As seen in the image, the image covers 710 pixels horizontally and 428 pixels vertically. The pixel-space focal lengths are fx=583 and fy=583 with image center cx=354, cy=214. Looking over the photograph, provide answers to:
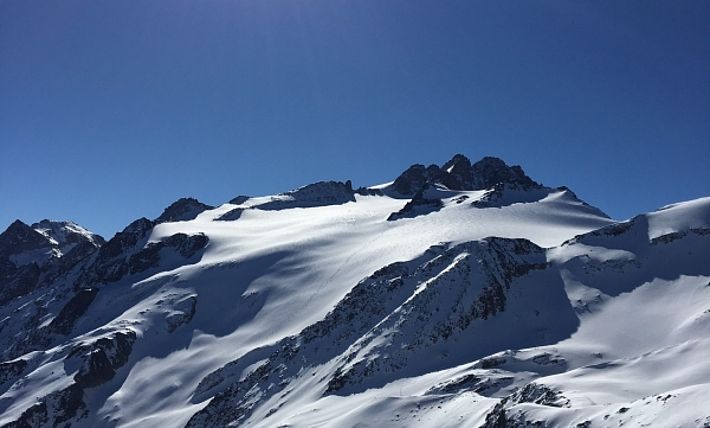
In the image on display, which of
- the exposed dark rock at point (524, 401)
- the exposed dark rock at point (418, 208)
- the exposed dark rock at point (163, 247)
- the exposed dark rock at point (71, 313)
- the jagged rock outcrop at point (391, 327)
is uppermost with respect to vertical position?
the exposed dark rock at point (163, 247)

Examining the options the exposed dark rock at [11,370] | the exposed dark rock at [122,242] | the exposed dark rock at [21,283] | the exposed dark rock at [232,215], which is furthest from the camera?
the exposed dark rock at [232,215]

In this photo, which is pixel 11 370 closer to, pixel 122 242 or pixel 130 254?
pixel 130 254

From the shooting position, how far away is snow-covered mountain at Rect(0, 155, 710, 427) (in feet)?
182

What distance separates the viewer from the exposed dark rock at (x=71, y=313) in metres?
126

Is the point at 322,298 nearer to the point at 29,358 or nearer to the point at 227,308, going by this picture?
the point at 227,308

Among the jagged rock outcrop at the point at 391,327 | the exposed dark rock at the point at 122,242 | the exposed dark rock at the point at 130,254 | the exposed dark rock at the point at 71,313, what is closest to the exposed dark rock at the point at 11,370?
the exposed dark rock at the point at 71,313

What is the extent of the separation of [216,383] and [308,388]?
2125cm

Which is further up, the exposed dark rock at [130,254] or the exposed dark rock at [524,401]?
the exposed dark rock at [130,254]

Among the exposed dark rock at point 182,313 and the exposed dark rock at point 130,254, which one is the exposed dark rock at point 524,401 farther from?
the exposed dark rock at point 130,254

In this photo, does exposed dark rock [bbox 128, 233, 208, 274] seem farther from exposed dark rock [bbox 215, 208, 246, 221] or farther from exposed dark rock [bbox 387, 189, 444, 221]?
exposed dark rock [bbox 387, 189, 444, 221]

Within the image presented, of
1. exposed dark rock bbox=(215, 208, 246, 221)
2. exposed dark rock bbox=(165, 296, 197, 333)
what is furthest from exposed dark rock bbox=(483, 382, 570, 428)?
exposed dark rock bbox=(215, 208, 246, 221)

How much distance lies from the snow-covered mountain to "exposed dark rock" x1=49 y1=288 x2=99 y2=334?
37cm

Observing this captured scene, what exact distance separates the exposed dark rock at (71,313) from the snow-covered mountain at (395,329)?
1.20ft

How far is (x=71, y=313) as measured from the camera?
423 feet
